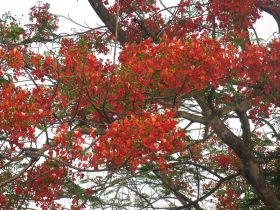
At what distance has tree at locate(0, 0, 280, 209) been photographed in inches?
180

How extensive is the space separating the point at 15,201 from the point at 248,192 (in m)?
4.53

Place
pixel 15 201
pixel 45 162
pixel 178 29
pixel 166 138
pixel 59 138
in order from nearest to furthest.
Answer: pixel 166 138, pixel 59 138, pixel 45 162, pixel 15 201, pixel 178 29

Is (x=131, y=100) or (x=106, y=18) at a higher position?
(x=106, y=18)

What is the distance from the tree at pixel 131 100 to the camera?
15.0 ft

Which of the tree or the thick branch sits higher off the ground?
the thick branch

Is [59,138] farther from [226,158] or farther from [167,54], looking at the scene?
[226,158]

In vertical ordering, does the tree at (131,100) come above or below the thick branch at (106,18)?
below

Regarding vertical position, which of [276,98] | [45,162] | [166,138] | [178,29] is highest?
[178,29]

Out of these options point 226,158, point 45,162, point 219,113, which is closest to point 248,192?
point 226,158

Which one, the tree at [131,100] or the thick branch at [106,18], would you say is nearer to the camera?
the tree at [131,100]

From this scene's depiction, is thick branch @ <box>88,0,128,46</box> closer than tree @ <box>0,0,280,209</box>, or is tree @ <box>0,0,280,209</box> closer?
tree @ <box>0,0,280,209</box>

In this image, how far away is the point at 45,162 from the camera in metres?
5.92

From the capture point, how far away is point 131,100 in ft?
17.0

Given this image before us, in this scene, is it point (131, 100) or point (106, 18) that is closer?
point (131, 100)
